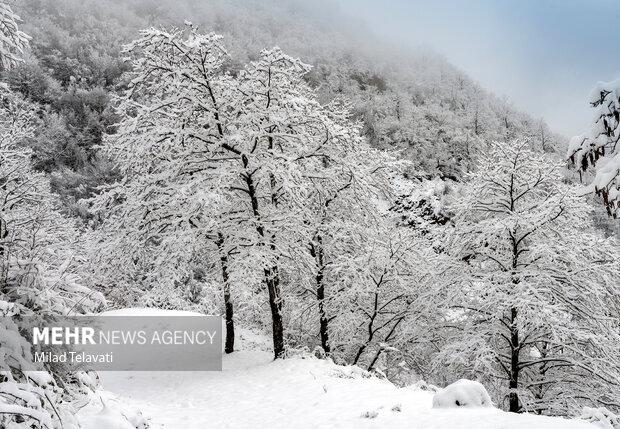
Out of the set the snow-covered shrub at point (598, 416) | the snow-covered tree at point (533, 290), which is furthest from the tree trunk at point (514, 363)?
the snow-covered shrub at point (598, 416)

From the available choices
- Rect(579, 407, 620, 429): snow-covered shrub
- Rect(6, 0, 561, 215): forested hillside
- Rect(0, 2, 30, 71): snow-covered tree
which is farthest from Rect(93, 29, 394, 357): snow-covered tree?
Rect(6, 0, 561, 215): forested hillside

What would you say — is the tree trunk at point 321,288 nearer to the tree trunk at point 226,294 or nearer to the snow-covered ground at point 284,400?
the snow-covered ground at point 284,400

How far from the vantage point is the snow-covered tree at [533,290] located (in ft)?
32.0

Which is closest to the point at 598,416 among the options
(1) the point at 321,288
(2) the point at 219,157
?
(1) the point at 321,288

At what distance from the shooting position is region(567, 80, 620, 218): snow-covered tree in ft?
13.5

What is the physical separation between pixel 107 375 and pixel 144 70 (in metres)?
7.91

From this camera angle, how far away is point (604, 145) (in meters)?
4.29

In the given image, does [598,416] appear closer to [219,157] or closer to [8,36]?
[219,157]

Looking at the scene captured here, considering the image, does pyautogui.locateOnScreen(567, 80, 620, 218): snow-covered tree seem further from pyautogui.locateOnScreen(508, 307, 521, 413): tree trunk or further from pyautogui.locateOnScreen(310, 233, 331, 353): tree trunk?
pyautogui.locateOnScreen(310, 233, 331, 353): tree trunk

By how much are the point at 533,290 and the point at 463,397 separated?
415cm

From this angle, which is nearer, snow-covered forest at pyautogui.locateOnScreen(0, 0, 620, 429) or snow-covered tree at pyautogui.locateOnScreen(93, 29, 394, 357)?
snow-covered forest at pyautogui.locateOnScreen(0, 0, 620, 429)

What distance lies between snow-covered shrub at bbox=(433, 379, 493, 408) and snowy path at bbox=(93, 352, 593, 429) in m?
0.23

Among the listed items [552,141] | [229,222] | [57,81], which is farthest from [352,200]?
[552,141]

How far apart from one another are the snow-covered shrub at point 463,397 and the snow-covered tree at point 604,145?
11.1 ft
